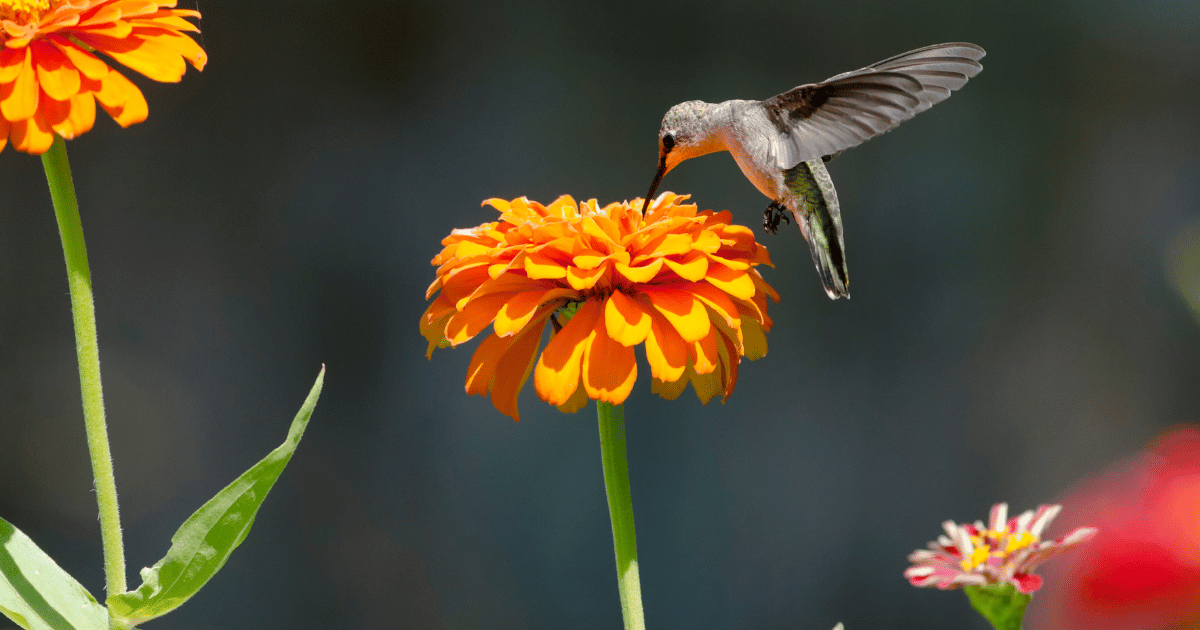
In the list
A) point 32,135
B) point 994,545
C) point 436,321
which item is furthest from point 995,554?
point 32,135

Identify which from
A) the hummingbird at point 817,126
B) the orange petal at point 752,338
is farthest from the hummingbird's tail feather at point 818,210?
the orange petal at point 752,338

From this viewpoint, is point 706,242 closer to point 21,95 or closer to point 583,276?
point 583,276

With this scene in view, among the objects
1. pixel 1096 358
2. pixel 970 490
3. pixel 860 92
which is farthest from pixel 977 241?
pixel 860 92

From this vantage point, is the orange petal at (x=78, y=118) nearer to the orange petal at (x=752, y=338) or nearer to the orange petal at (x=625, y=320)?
the orange petal at (x=625, y=320)

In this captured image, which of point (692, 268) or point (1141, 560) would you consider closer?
point (1141, 560)

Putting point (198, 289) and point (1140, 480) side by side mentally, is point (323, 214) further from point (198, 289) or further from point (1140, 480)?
point (1140, 480)
